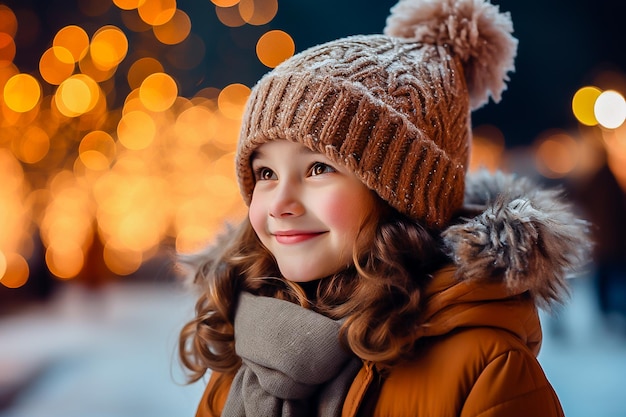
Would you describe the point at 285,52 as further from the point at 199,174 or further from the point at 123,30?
the point at 199,174

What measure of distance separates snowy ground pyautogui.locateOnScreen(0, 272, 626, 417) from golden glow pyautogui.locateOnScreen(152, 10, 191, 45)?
142 cm

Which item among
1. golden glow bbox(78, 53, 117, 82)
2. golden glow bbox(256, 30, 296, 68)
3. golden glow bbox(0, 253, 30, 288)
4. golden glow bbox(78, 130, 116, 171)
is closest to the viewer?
golden glow bbox(256, 30, 296, 68)

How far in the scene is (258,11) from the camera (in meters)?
2.73

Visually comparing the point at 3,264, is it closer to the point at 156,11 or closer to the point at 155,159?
the point at 155,159

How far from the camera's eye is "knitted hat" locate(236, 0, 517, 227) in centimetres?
90

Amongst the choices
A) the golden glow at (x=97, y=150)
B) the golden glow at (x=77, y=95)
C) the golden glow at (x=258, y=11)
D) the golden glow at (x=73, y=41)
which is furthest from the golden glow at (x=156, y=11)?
the golden glow at (x=97, y=150)

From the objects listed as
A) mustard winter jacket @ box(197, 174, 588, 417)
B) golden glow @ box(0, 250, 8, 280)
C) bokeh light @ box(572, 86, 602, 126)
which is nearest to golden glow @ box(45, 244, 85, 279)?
golden glow @ box(0, 250, 8, 280)

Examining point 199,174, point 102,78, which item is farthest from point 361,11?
point 199,174

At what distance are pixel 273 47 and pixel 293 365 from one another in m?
1.79

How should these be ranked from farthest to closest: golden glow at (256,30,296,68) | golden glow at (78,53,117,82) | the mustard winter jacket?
golden glow at (78,53,117,82)
golden glow at (256,30,296,68)
the mustard winter jacket

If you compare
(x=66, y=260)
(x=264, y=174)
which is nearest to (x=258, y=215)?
(x=264, y=174)

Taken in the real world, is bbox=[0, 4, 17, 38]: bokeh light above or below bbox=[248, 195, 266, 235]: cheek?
above

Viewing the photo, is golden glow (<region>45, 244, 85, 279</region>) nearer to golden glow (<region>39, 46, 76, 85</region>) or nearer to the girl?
golden glow (<region>39, 46, 76, 85</region>)

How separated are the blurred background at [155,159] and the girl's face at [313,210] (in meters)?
1.02
